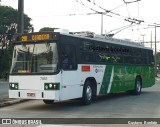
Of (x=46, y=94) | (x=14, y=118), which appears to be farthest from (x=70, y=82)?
(x=14, y=118)

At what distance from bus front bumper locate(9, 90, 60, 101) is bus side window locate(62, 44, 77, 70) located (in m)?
1.15

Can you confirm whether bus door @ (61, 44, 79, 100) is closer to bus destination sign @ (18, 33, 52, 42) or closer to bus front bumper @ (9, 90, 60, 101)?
bus front bumper @ (9, 90, 60, 101)

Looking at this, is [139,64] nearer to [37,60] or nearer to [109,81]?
[109,81]

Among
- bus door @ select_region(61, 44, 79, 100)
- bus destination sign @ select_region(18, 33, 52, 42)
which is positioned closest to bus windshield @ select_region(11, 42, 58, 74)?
bus destination sign @ select_region(18, 33, 52, 42)

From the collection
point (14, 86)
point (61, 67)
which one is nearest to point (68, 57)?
point (61, 67)

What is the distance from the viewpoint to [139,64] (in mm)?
21297

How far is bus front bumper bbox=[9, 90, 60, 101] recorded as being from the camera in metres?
13.0

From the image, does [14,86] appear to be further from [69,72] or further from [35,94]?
[69,72]

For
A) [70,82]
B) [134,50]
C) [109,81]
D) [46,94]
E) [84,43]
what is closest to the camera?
[46,94]

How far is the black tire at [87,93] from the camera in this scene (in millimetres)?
15039

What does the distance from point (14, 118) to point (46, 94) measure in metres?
2.01

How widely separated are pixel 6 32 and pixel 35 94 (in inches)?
1832

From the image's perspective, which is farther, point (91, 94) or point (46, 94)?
point (91, 94)

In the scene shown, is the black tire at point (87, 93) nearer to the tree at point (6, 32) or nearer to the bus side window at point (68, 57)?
the bus side window at point (68, 57)
